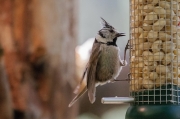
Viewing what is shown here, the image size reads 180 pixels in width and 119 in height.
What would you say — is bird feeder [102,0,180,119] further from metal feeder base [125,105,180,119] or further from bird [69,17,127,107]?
bird [69,17,127,107]

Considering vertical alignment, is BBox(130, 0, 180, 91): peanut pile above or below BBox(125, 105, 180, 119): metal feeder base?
above

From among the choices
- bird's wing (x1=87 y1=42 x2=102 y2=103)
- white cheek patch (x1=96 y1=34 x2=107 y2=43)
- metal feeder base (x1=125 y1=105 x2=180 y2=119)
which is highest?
white cheek patch (x1=96 y1=34 x2=107 y2=43)

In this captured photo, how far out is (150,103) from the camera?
2.11 meters

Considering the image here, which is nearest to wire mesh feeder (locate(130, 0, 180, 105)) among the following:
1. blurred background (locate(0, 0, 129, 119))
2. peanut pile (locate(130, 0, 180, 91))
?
peanut pile (locate(130, 0, 180, 91))

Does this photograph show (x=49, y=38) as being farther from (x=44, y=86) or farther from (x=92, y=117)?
(x=92, y=117)

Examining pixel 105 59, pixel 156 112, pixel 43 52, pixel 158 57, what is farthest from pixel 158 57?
pixel 43 52

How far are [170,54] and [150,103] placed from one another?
9.0 inches

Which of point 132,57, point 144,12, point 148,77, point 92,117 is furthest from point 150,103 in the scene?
point 92,117

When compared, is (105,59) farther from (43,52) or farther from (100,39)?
(43,52)

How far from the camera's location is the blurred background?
3.55m

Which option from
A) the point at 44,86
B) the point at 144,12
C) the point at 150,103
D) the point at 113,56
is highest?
the point at 144,12

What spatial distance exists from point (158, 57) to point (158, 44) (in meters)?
0.06

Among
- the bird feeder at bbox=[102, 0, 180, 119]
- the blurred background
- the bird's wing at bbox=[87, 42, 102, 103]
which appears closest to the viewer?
the bird feeder at bbox=[102, 0, 180, 119]

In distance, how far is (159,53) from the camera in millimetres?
2113
